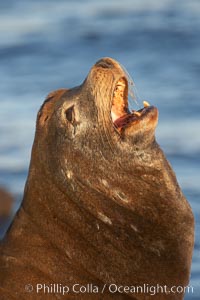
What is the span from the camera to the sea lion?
6953 mm

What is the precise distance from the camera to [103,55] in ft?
45.7

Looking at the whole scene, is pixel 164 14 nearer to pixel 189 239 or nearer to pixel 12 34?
pixel 12 34

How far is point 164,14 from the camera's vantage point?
1565 cm

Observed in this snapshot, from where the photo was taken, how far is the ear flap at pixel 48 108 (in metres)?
7.18

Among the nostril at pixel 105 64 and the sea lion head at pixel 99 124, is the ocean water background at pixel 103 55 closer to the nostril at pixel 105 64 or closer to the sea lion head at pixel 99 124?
the sea lion head at pixel 99 124

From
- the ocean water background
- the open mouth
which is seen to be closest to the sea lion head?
the open mouth

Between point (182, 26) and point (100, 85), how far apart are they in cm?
815

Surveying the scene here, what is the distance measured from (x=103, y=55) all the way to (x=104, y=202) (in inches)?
277

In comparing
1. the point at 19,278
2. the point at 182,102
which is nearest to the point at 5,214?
the point at 19,278

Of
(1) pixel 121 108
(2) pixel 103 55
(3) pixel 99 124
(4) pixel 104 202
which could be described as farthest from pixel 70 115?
(2) pixel 103 55

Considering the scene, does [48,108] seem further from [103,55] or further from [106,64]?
[103,55]

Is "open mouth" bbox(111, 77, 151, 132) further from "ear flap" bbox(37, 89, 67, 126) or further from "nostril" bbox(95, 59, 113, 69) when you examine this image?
"ear flap" bbox(37, 89, 67, 126)

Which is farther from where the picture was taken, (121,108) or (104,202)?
(121,108)

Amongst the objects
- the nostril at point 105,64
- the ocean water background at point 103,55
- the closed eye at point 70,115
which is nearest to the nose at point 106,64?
the nostril at point 105,64
